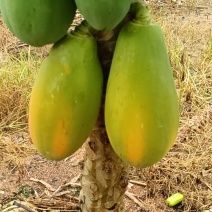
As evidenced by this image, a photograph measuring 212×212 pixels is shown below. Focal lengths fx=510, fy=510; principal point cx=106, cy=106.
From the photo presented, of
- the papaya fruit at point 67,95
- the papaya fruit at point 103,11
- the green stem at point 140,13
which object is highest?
the papaya fruit at point 103,11

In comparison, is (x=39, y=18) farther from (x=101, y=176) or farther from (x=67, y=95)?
(x=101, y=176)

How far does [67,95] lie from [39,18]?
0.49 ft

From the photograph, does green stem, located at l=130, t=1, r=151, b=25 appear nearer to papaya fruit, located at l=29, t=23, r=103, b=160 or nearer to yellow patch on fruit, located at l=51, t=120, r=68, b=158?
papaya fruit, located at l=29, t=23, r=103, b=160

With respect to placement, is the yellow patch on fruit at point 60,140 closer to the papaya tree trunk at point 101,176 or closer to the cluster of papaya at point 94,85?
the cluster of papaya at point 94,85

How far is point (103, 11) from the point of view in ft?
2.62

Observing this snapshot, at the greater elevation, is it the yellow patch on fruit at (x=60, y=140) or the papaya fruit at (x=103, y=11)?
the papaya fruit at (x=103, y=11)

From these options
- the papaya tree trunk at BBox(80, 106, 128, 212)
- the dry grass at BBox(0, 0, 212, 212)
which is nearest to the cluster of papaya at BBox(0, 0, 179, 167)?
the papaya tree trunk at BBox(80, 106, 128, 212)

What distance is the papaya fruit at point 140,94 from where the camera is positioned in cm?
89

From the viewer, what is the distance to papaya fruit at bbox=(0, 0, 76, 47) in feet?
2.83

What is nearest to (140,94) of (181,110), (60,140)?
(60,140)

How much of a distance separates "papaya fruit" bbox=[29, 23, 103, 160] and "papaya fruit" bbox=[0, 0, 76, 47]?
1.8 inches

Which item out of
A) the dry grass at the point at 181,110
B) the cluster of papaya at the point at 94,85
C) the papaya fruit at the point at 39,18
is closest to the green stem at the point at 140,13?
the cluster of papaya at the point at 94,85

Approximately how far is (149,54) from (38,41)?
20 centimetres

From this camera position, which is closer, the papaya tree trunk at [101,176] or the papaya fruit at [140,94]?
the papaya fruit at [140,94]
